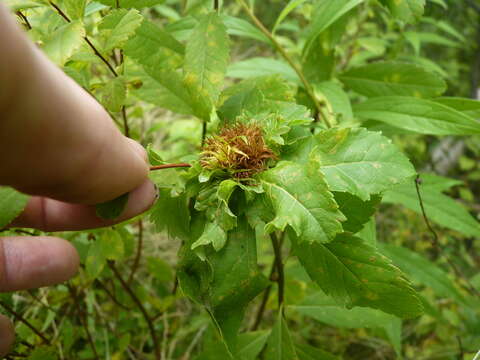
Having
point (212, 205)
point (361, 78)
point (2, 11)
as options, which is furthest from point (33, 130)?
point (361, 78)

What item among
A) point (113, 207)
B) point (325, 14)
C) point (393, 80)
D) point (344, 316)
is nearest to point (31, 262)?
point (113, 207)

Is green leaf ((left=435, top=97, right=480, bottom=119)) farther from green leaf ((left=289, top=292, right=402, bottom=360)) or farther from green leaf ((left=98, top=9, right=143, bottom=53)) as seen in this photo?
green leaf ((left=98, top=9, right=143, bottom=53))

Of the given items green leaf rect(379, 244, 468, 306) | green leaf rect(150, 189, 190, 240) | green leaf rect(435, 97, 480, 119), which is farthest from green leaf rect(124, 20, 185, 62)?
green leaf rect(379, 244, 468, 306)

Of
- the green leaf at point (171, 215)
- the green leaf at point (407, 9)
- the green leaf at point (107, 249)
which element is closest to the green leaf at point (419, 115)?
the green leaf at point (407, 9)

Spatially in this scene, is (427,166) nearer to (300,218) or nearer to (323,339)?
(323,339)

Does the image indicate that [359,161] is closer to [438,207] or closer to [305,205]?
[305,205]
